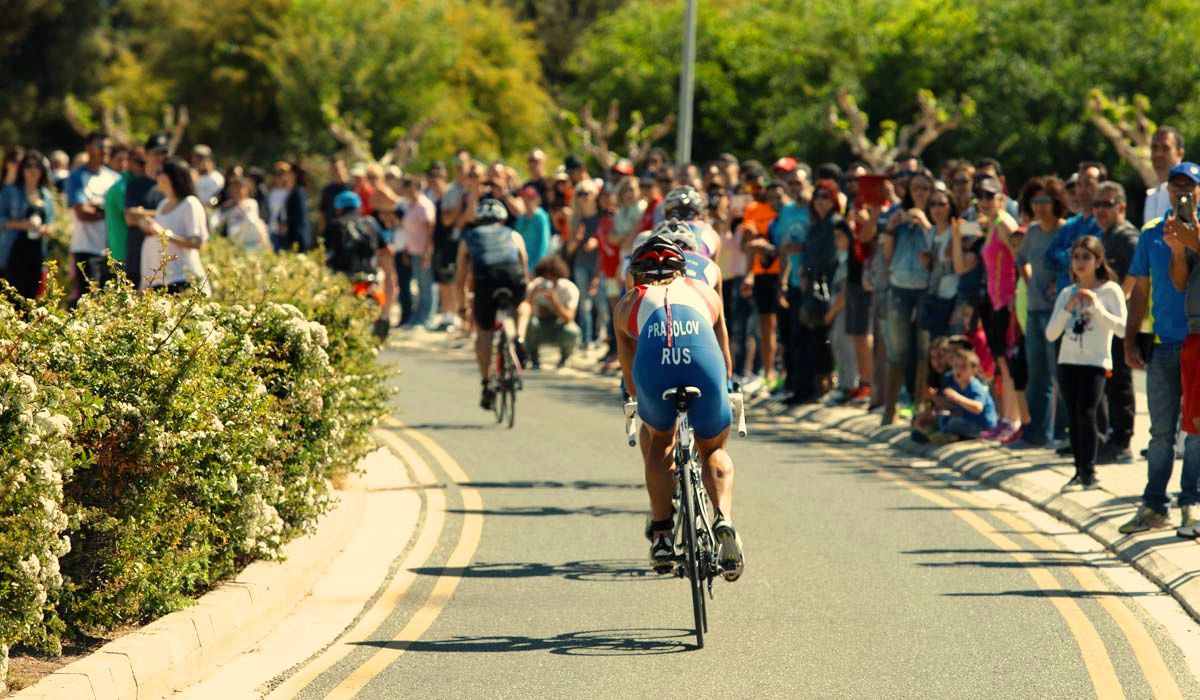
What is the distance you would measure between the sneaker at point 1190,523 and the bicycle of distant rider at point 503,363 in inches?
273

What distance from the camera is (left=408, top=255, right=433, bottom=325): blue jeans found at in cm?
2589

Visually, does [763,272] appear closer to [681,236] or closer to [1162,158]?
[1162,158]

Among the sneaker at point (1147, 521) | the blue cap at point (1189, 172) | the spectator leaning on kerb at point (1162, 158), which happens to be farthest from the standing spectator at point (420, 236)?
the sneaker at point (1147, 521)

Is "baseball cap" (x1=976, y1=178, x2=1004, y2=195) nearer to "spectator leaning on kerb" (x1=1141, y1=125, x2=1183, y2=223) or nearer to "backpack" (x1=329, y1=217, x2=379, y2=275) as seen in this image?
"spectator leaning on kerb" (x1=1141, y1=125, x2=1183, y2=223)

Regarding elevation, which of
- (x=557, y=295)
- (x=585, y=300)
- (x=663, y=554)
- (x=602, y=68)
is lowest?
(x=663, y=554)

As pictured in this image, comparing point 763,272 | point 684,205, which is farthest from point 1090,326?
point 763,272

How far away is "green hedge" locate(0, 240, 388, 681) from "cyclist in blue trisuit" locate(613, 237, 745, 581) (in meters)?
1.86

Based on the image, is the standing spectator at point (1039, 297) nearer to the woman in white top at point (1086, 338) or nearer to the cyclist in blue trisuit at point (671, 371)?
the woman in white top at point (1086, 338)

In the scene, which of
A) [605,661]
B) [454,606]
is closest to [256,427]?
[454,606]

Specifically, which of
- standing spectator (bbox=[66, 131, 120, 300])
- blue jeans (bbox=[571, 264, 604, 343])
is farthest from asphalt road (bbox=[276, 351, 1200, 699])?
blue jeans (bbox=[571, 264, 604, 343])

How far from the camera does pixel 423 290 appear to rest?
2612cm

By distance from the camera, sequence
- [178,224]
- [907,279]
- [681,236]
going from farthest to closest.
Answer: [907,279]
[178,224]
[681,236]

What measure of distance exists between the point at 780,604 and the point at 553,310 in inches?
478

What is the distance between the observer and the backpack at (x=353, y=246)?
2184 centimetres
